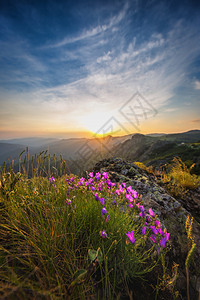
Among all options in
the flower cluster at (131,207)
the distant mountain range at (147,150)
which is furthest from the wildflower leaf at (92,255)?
the distant mountain range at (147,150)

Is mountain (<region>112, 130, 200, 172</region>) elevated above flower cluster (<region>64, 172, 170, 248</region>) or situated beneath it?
situated beneath

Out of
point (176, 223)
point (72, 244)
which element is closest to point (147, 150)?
point (176, 223)

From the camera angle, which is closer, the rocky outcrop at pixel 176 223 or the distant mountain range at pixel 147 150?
the rocky outcrop at pixel 176 223

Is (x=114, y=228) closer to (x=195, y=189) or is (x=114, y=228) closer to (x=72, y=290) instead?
(x=72, y=290)

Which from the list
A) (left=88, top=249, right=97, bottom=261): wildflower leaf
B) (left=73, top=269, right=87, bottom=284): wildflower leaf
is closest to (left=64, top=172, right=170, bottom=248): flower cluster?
(left=88, top=249, right=97, bottom=261): wildflower leaf

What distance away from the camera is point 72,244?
5.49ft

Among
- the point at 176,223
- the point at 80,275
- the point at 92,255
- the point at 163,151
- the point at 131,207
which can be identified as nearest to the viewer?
the point at 80,275

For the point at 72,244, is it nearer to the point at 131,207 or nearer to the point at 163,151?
the point at 131,207

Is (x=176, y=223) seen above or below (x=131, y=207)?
below

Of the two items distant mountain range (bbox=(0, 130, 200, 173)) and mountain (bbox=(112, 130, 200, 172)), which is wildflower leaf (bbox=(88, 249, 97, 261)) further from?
mountain (bbox=(112, 130, 200, 172))

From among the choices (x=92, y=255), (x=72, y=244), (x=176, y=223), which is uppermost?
(x=92, y=255)

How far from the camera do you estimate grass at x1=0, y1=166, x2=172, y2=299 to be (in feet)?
4.64

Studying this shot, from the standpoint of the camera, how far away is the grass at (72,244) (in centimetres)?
142

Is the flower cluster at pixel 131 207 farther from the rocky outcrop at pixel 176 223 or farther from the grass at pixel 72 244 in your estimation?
the rocky outcrop at pixel 176 223
